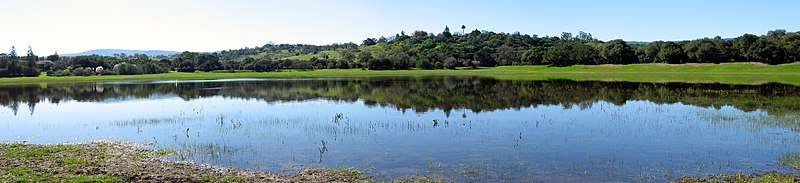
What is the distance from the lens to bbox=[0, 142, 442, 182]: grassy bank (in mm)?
14172

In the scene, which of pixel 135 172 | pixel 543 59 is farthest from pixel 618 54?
pixel 135 172

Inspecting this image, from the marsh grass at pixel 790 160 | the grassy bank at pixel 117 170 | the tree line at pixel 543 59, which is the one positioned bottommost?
the grassy bank at pixel 117 170

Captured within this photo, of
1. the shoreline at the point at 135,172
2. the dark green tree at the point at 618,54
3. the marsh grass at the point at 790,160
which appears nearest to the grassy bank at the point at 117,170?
the shoreline at the point at 135,172

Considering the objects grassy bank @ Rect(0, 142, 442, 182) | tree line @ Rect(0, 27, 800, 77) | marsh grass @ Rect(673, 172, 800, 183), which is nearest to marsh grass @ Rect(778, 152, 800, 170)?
marsh grass @ Rect(673, 172, 800, 183)

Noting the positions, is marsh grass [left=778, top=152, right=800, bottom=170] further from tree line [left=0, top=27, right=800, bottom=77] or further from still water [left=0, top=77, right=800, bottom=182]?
tree line [left=0, top=27, right=800, bottom=77]

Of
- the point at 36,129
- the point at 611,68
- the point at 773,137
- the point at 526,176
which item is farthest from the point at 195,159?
the point at 611,68

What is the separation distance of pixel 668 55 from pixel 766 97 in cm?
7897

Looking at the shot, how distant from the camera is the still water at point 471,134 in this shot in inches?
640

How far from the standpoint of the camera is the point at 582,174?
14977 millimetres

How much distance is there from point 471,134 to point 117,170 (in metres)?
13.7

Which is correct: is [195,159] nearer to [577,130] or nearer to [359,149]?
[359,149]

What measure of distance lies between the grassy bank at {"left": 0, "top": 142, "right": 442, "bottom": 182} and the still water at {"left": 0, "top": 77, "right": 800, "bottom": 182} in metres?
1.15

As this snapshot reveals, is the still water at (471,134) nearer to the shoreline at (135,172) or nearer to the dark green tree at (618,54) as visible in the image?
the shoreline at (135,172)

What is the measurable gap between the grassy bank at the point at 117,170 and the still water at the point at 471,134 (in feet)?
3.78
